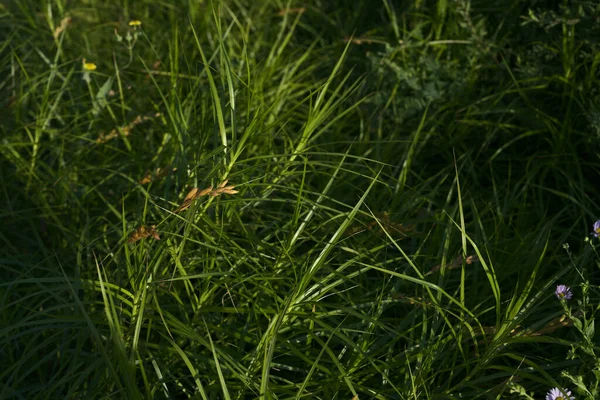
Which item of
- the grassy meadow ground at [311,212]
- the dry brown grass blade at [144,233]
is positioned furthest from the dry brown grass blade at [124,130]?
the dry brown grass blade at [144,233]

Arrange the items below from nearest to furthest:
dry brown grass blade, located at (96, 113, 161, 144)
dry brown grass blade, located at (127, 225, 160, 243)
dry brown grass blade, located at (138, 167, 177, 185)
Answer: dry brown grass blade, located at (127, 225, 160, 243)
dry brown grass blade, located at (138, 167, 177, 185)
dry brown grass blade, located at (96, 113, 161, 144)

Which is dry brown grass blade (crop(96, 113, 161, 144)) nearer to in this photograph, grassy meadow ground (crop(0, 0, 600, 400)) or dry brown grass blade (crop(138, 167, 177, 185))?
grassy meadow ground (crop(0, 0, 600, 400))

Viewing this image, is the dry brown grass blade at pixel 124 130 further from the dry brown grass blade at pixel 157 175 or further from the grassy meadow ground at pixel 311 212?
the dry brown grass blade at pixel 157 175

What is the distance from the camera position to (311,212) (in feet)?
6.01

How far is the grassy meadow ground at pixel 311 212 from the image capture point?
1.68m

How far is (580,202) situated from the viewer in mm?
2373

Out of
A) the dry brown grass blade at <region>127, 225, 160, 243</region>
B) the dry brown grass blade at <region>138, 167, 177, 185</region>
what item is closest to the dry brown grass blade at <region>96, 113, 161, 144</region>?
the dry brown grass blade at <region>138, 167, 177, 185</region>

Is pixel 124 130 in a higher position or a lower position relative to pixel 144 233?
lower

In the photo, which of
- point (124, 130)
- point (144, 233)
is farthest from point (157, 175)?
point (144, 233)

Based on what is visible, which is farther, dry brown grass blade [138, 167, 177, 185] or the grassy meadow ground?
dry brown grass blade [138, 167, 177, 185]

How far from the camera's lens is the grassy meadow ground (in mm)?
1677

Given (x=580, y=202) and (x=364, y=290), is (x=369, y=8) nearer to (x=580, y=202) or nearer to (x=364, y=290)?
(x=580, y=202)

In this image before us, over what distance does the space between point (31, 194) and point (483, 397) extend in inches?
52.8

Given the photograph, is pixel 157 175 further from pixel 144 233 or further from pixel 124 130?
pixel 144 233
